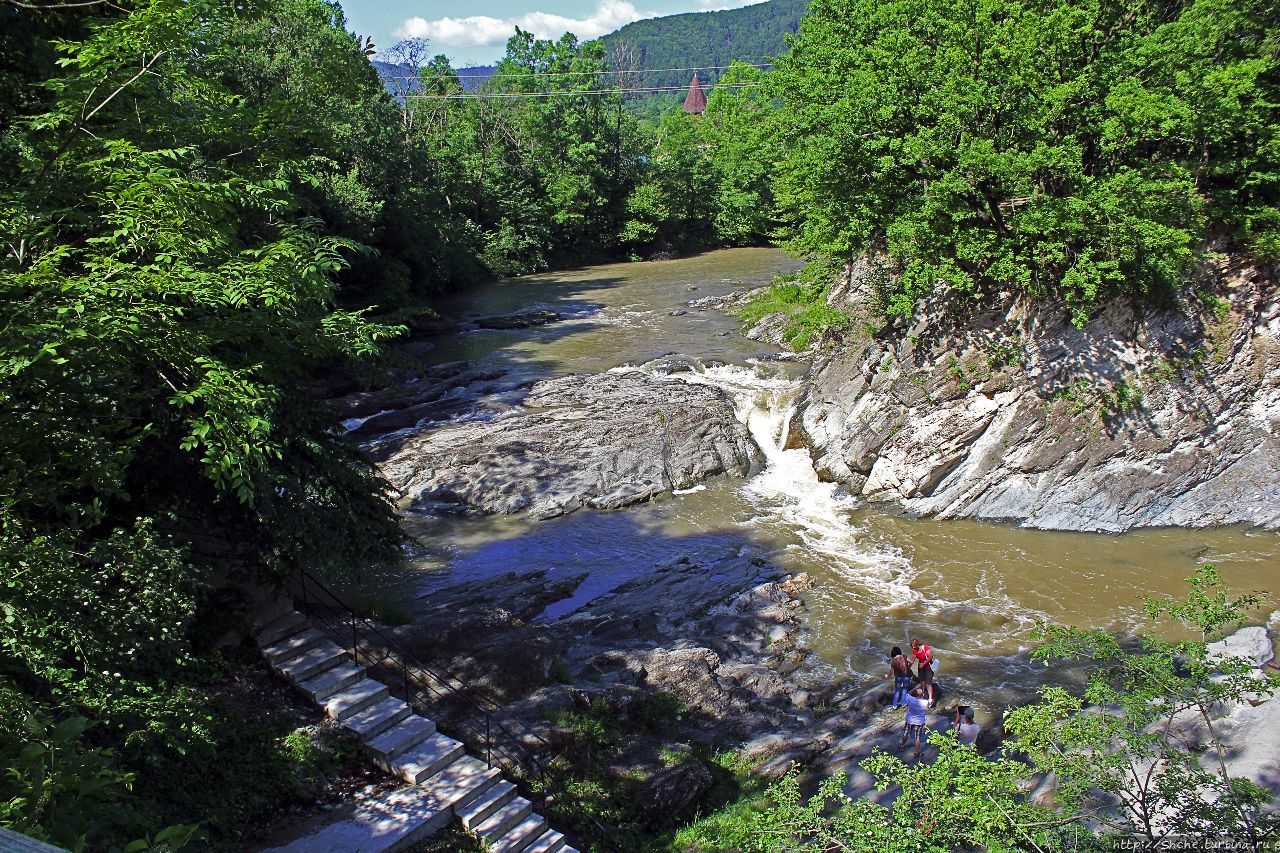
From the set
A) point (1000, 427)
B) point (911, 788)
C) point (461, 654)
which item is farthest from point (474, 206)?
point (911, 788)

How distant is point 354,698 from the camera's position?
32.7 ft

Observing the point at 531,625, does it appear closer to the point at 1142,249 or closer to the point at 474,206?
the point at 1142,249

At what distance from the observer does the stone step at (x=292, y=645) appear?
1038cm

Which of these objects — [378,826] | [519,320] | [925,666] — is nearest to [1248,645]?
[925,666]

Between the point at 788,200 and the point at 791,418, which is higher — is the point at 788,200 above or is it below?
above

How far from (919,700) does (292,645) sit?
8.09 meters

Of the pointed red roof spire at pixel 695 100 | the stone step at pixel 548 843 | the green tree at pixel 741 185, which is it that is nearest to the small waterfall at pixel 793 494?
the stone step at pixel 548 843

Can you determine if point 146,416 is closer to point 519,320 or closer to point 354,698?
point 354,698

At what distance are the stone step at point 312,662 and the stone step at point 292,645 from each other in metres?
0.06

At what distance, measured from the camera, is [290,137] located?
11.3m

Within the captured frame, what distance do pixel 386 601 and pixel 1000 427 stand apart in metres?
13.0

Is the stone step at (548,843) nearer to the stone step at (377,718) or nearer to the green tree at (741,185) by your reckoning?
the stone step at (377,718)

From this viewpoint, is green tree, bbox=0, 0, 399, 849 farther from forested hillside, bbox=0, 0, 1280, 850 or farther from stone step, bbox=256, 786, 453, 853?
stone step, bbox=256, 786, 453, 853

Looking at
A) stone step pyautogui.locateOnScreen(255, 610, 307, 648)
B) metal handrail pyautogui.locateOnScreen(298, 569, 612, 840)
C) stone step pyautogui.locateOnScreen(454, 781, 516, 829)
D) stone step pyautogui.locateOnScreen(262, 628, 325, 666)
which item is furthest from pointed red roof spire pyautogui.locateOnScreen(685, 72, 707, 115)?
→ stone step pyautogui.locateOnScreen(454, 781, 516, 829)
